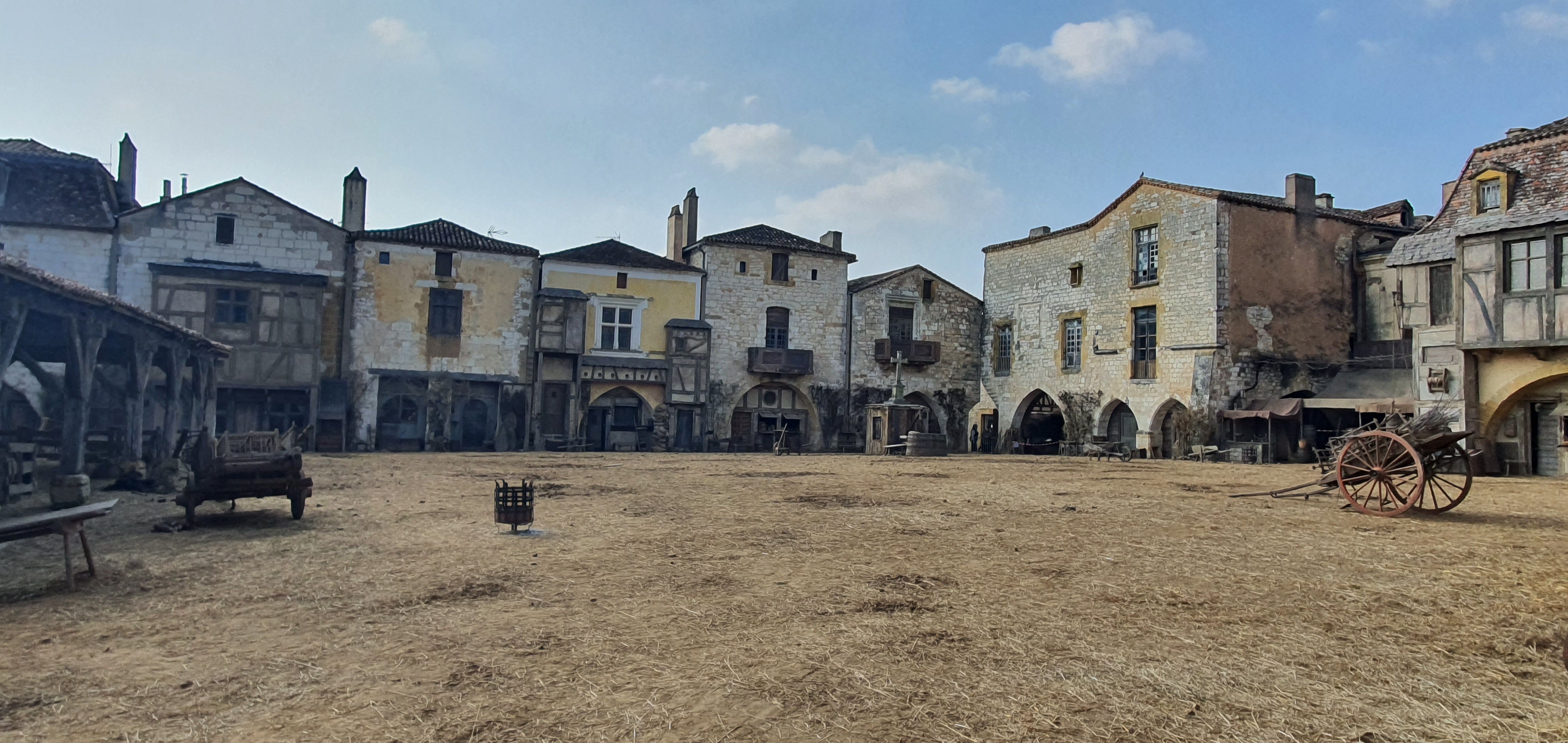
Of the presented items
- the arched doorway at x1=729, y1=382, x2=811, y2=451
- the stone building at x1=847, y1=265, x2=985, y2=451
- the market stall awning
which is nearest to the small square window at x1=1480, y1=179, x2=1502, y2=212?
the market stall awning

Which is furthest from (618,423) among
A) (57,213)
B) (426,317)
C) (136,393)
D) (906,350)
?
(136,393)

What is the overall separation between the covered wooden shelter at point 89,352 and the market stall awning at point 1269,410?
24.7m

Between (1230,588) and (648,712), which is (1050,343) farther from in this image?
(648,712)

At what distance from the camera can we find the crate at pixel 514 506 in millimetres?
8938

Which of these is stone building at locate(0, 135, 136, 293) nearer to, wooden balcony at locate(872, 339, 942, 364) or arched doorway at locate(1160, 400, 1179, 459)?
wooden balcony at locate(872, 339, 942, 364)

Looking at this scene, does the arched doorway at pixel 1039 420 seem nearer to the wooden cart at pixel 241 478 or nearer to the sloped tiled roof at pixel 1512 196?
the sloped tiled roof at pixel 1512 196

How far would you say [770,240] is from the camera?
1305 inches

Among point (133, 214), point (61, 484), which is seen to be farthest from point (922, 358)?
point (61, 484)

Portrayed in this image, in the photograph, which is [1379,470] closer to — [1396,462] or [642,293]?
[1396,462]

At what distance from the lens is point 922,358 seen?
34.1 meters

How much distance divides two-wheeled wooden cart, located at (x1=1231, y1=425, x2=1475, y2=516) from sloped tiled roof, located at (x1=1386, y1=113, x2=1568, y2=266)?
1018cm

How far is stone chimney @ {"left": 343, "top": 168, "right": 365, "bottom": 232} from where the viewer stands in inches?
1119

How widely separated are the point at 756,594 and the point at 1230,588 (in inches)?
138

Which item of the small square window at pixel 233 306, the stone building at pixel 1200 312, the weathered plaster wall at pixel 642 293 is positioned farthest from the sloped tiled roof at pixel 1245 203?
the small square window at pixel 233 306
